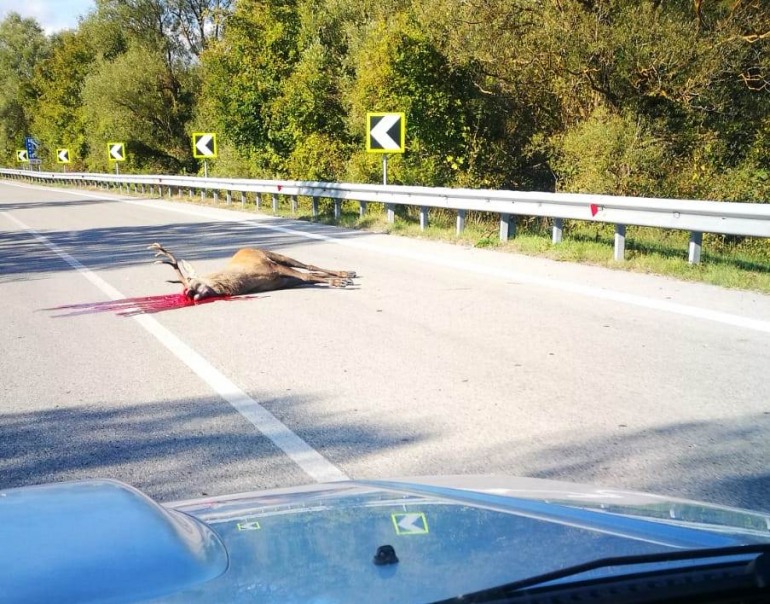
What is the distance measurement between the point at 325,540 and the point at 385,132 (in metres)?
15.6

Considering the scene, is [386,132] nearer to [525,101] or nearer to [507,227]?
[507,227]

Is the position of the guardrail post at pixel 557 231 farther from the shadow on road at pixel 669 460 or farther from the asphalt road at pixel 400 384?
the shadow on road at pixel 669 460

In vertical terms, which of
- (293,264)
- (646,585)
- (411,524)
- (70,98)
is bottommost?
(293,264)

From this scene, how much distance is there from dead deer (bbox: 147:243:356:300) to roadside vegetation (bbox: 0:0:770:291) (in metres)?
4.05

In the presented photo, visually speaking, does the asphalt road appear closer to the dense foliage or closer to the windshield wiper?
the windshield wiper

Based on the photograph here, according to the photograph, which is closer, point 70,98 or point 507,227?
point 507,227

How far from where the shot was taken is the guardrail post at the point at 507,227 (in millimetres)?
13984

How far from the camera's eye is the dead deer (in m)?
9.36

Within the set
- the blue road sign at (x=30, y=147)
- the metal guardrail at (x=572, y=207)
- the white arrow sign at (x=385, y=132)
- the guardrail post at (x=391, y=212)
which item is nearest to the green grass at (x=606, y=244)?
the guardrail post at (x=391, y=212)

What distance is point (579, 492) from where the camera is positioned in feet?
8.98

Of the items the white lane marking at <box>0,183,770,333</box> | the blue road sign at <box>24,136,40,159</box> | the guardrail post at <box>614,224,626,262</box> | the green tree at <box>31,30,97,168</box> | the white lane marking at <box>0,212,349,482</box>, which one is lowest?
the white lane marking at <box>0,212,349,482</box>

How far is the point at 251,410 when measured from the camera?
217 inches

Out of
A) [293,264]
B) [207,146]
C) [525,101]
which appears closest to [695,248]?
[293,264]

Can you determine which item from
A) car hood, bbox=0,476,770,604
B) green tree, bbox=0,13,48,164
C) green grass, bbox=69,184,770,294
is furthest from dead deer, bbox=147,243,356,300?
green tree, bbox=0,13,48,164
